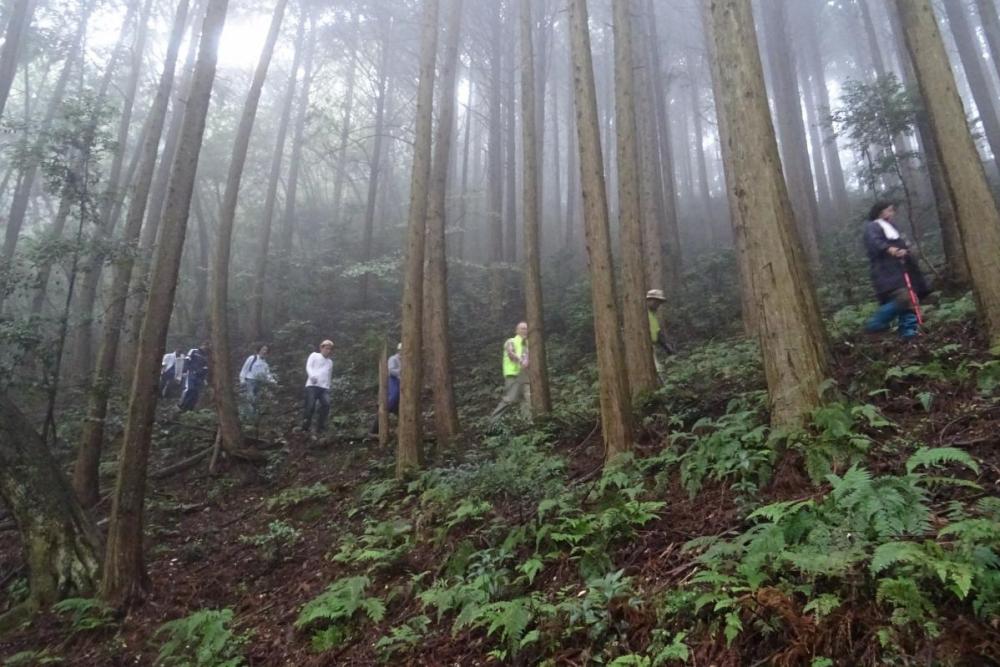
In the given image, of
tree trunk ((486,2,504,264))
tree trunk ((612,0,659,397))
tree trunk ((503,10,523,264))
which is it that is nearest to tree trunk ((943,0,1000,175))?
tree trunk ((612,0,659,397))

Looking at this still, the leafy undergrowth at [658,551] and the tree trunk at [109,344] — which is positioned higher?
the tree trunk at [109,344]

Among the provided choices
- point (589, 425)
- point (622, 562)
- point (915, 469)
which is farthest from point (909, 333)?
point (622, 562)

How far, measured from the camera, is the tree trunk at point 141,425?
6.72 metres

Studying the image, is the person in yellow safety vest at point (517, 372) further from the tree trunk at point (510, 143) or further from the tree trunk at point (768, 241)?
the tree trunk at point (510, 143)

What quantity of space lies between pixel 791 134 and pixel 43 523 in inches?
745

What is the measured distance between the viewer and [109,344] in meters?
11.1

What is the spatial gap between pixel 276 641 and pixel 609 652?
3.17m

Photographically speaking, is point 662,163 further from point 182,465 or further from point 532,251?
point 182,465

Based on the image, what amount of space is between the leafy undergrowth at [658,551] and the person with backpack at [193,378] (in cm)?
648

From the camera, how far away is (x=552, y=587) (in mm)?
4887

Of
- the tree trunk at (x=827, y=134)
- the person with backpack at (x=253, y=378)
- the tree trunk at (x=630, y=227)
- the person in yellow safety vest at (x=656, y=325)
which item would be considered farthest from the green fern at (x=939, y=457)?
the tree trunk at (x=827, y=134)

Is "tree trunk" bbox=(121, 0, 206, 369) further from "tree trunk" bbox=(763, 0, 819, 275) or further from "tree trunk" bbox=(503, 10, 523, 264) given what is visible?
"tree trunk" bbox=(763, 0, 819, 275)

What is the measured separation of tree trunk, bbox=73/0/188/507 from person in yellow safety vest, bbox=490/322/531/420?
6.25m

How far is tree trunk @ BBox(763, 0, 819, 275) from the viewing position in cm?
1559
